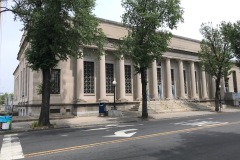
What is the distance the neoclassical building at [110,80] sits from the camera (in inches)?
1186

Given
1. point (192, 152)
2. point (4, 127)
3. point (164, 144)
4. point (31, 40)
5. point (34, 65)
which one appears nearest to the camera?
point (192, 152)

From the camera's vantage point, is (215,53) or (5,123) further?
(215,53)

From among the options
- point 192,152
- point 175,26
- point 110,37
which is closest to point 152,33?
point 175,26

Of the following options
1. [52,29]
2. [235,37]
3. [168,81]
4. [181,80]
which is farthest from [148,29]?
[181,80]

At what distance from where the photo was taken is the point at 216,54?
121 ft

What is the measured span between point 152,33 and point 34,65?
11857 millimetres

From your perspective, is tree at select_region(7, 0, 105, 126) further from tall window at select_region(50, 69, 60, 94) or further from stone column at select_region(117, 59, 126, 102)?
stone column at select_region(117, 59, 126, 102)

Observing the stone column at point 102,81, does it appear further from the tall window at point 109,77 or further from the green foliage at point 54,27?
the green foliage at point 54,27

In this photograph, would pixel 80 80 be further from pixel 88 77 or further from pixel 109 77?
pixel 109 77

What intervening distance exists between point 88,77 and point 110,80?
11.4 feet

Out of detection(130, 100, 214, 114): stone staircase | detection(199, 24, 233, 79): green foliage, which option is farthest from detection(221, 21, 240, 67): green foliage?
detection(130, 100, 214, 114): stone staircase

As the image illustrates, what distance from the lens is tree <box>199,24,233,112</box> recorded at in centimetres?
3556

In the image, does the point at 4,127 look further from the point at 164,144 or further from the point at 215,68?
the point at 215,68

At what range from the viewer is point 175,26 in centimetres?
2484
